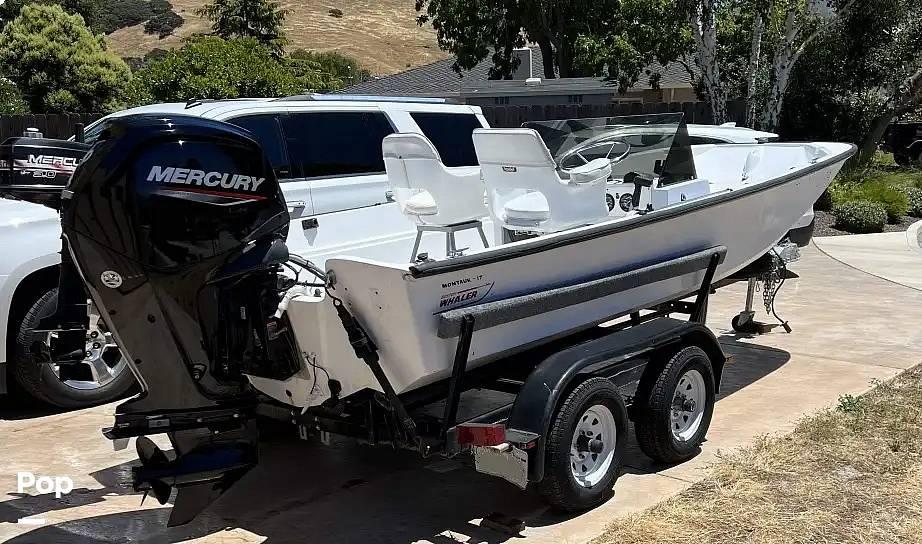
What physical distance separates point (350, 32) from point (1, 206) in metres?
105

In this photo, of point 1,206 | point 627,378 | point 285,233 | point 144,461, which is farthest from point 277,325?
point 1,206

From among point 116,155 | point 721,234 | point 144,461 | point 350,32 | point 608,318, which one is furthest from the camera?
point 350,32

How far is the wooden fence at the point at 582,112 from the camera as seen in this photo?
18438 mm

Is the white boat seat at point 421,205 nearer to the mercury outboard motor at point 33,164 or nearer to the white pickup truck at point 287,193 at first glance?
the white pickup truck at point 287,193

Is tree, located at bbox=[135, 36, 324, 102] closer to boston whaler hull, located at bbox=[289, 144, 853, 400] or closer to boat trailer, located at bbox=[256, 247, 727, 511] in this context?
boston whaler hull, located at bbox=[289, 144, 853, 400]

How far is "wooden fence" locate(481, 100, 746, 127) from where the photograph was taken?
1844 centimetres

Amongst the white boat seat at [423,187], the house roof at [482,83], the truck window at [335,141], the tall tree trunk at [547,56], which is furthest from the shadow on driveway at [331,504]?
the tall tree trunk at [547,56]

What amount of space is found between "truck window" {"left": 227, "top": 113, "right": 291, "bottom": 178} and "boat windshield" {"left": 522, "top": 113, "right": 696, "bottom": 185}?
6.53 ft

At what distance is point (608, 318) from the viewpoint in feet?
19.9

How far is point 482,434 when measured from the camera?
484 centimetres

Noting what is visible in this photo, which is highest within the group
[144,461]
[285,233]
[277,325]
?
[285,233]

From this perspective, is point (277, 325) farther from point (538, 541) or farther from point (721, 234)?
point (721, 234)

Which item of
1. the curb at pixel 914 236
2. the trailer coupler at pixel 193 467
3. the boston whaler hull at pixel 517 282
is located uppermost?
the boston whaler hull at pixel 517 282

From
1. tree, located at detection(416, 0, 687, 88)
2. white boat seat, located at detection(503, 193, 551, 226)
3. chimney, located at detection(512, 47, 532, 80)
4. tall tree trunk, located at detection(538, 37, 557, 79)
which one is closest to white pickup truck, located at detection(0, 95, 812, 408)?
white boat seat, located at detection(503, 193, 551, 226)
